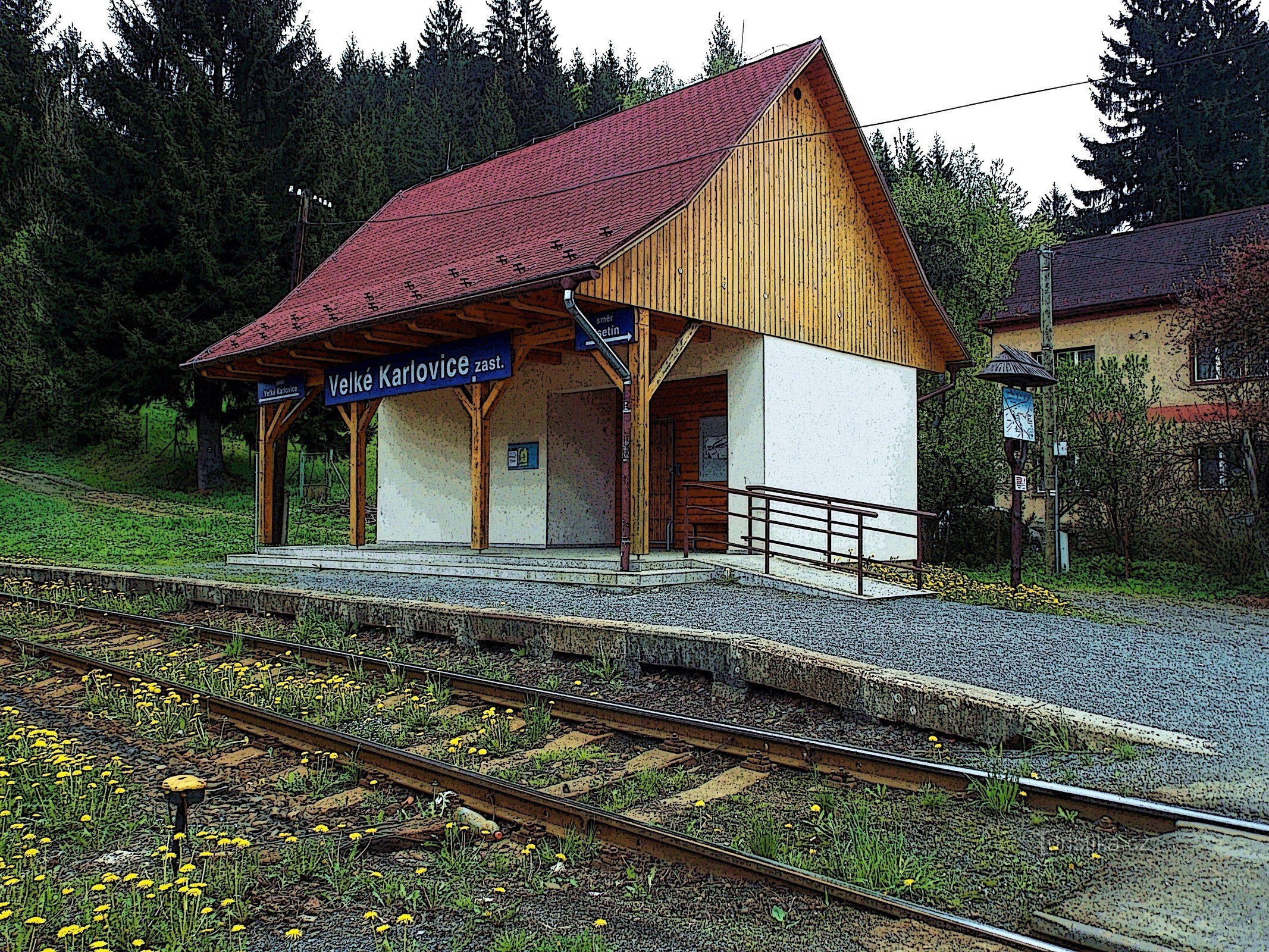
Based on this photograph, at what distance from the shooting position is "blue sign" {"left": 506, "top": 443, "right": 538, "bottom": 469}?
1780 centimetres

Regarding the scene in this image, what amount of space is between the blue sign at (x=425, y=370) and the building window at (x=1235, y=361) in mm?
10153

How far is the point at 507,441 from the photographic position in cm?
1833

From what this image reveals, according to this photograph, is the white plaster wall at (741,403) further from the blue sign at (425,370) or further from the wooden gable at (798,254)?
the blue sign at (425,370)

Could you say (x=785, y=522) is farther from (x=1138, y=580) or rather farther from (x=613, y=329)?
(x=1138, y=580)

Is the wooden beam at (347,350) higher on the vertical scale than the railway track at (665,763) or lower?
higher

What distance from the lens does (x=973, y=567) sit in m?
20.6

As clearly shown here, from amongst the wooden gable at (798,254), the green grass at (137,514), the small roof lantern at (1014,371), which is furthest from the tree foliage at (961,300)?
the green grass at (137,514)

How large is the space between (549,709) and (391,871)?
2.52 metres

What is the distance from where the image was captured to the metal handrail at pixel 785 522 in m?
12.8

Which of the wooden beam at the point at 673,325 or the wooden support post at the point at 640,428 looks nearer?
the wooden support post at the point at 640,428

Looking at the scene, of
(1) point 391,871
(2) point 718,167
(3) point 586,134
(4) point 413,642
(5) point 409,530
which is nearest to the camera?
(1) point 391,871

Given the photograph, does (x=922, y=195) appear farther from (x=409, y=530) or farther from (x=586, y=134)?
(x=409, y=530)

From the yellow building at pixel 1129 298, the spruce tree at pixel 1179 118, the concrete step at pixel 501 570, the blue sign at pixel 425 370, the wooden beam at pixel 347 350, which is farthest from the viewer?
the spruce tree at pixel 1179 118

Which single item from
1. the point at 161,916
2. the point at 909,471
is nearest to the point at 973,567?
the point at 909,471
